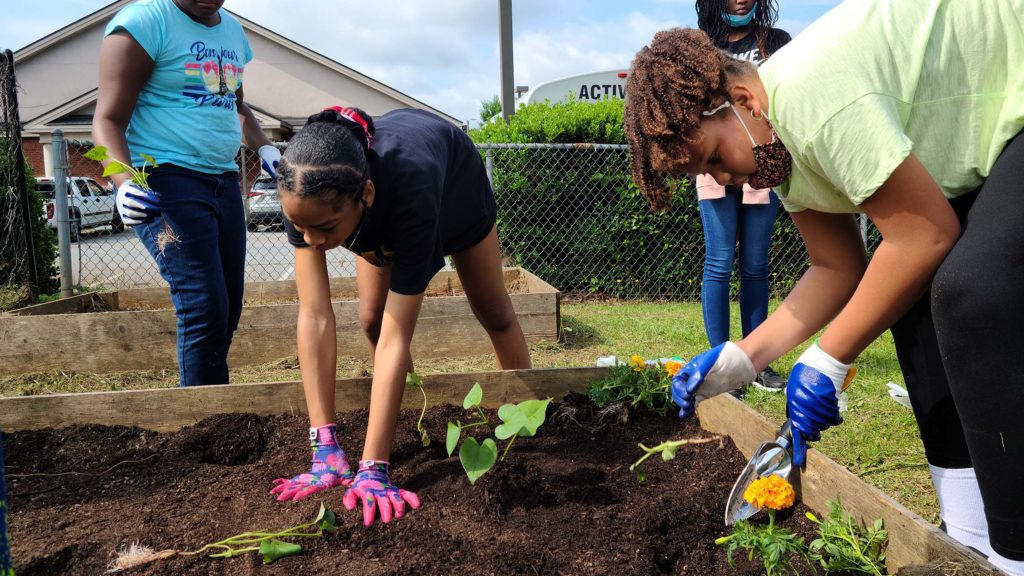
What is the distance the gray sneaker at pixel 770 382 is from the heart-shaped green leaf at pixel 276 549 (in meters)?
2.39

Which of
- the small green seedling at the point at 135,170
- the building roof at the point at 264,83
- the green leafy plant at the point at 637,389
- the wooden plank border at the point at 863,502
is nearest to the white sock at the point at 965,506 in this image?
the wooden plank border at the point at 863,502

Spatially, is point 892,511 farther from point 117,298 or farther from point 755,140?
point 117,298

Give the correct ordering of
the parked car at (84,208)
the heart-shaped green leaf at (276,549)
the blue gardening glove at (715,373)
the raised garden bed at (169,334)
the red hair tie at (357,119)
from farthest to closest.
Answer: the parked car at (84,208)
the raised garden bed at (169,334)
the red hair tie at (357,119)
the blue gardening glove at (715,373)
the heart-shaped green leaf at (276,549)

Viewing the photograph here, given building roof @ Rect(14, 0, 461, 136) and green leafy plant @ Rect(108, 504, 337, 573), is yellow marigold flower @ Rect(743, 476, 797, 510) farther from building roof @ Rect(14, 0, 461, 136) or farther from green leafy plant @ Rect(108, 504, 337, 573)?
building roof @ Rect(14, 0, 461, 136)

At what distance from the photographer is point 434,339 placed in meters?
4.42

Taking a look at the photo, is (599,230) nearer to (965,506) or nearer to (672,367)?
(672,367)

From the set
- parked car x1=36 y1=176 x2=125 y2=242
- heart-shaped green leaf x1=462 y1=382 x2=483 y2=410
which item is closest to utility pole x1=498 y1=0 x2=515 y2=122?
parked car x1=36 y1=176 x2=125 y2=242

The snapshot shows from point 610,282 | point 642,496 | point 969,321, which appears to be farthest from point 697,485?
point 610,282

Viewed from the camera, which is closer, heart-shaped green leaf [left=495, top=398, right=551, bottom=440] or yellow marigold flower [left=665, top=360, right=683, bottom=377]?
heart-shaped green leaf [left=495, top=398, right=551, bottom=440]

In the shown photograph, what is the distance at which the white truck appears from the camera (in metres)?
8.91

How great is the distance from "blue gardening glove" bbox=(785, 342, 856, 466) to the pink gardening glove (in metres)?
1.29

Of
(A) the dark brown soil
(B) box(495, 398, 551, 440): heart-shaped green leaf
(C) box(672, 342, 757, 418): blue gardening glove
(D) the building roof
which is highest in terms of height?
(D) the building roof

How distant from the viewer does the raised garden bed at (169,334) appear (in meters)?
4.09

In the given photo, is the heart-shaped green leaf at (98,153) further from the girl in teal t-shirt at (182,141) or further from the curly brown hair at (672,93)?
the curly brown hair at (672,93)
